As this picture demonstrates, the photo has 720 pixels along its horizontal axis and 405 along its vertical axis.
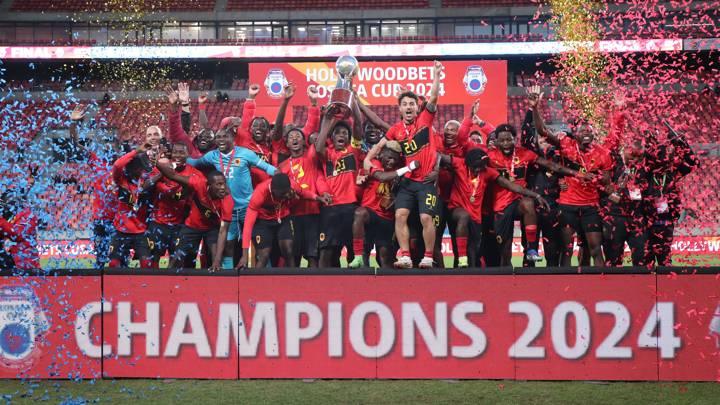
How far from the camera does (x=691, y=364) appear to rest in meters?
6.77

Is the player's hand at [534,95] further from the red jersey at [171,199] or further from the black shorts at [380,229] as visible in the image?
the red jersey at [171,199]

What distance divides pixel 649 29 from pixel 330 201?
24.9 metres

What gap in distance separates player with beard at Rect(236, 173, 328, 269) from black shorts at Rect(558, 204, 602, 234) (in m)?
2.43

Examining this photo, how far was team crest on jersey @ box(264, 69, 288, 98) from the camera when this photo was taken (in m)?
17.7

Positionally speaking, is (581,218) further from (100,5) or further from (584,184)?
(100,5)

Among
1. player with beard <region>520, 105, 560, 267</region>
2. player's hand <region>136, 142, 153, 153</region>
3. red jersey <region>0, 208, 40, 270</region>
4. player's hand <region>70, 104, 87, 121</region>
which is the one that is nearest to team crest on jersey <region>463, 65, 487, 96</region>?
player with beard <region>520, 105, 560, 267</region>

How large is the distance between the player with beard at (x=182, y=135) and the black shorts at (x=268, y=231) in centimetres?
121

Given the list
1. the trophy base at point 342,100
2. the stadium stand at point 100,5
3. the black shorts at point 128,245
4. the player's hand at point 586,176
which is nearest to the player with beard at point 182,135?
the black shorts at point 128,245

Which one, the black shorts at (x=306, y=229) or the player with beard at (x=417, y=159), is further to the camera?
the black shorts at (x=306, y=229)

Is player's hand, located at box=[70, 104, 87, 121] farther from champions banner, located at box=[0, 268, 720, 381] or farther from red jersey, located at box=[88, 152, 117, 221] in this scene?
champions banner, located at box=[0, 268, 720, 381]

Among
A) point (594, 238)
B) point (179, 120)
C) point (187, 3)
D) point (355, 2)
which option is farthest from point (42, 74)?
point (594, 238)

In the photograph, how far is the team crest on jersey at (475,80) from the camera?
19.3 metres

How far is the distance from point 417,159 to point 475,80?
→ 1185 cm

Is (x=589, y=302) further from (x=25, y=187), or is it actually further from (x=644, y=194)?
(x=25, y=187)
